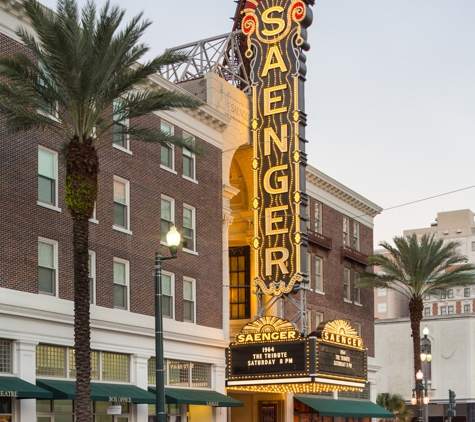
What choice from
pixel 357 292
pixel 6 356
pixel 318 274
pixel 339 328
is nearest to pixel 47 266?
pixel 6 356

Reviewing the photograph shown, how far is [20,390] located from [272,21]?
23810 mm

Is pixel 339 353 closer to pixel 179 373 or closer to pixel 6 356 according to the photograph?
pixel 179 373

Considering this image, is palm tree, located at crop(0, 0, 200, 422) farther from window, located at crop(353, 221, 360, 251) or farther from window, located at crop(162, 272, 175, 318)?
window, located at crop(353, 221, 360, 251)

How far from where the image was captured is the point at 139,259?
3784 centimetres

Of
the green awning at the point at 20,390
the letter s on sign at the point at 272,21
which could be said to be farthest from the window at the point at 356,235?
the green awning at the point at 20,390

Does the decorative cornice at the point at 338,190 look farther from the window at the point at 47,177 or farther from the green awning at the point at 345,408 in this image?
the window at the point at 47,177

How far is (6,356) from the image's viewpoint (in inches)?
1192

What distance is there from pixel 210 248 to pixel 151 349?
6.89m

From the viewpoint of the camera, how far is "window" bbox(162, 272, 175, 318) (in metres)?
39.5

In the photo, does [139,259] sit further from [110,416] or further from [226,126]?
[226,126]

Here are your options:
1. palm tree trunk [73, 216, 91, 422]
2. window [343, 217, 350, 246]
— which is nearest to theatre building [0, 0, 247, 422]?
palm tree trunk [73, 216, 91, 422]

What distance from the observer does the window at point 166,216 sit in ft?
131

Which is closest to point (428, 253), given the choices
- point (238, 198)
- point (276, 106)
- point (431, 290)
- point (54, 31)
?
point (431, 290)

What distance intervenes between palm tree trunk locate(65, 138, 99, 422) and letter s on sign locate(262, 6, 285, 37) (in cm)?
1955
